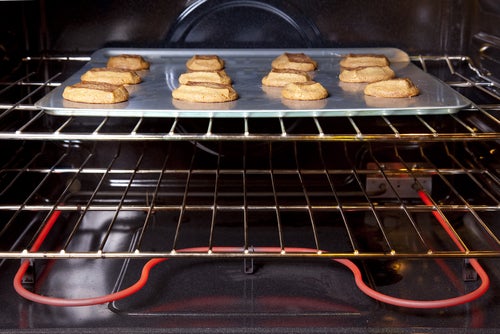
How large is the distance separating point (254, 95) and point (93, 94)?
402 millimetres

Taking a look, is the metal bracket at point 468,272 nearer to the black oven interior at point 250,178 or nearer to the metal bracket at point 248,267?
the black oven interior at point 250,178

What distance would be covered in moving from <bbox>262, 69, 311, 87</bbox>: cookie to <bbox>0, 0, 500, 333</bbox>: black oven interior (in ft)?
Answer: 0.48

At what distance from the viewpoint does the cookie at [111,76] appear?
6.14 feet

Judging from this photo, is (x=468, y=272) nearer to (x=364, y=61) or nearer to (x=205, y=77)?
(x=364, y=61)

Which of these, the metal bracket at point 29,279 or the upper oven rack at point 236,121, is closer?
the metal bracket at point 29,279

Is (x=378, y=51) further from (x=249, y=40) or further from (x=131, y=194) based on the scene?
(x=131, y=194)

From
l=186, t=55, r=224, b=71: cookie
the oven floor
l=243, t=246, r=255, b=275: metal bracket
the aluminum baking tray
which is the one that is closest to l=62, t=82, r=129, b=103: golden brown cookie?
the aluminum baking tray

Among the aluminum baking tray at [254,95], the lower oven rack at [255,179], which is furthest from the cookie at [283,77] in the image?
the lower oven rack at [255,179]

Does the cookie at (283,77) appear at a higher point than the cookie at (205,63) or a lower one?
A: lower

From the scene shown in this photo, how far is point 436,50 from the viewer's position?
2033 millimetres

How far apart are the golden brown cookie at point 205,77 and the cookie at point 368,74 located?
1.06 feet

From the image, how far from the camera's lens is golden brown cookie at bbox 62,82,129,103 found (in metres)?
1.69

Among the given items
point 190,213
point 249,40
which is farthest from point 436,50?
point 190,213

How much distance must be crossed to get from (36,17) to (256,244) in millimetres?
884
